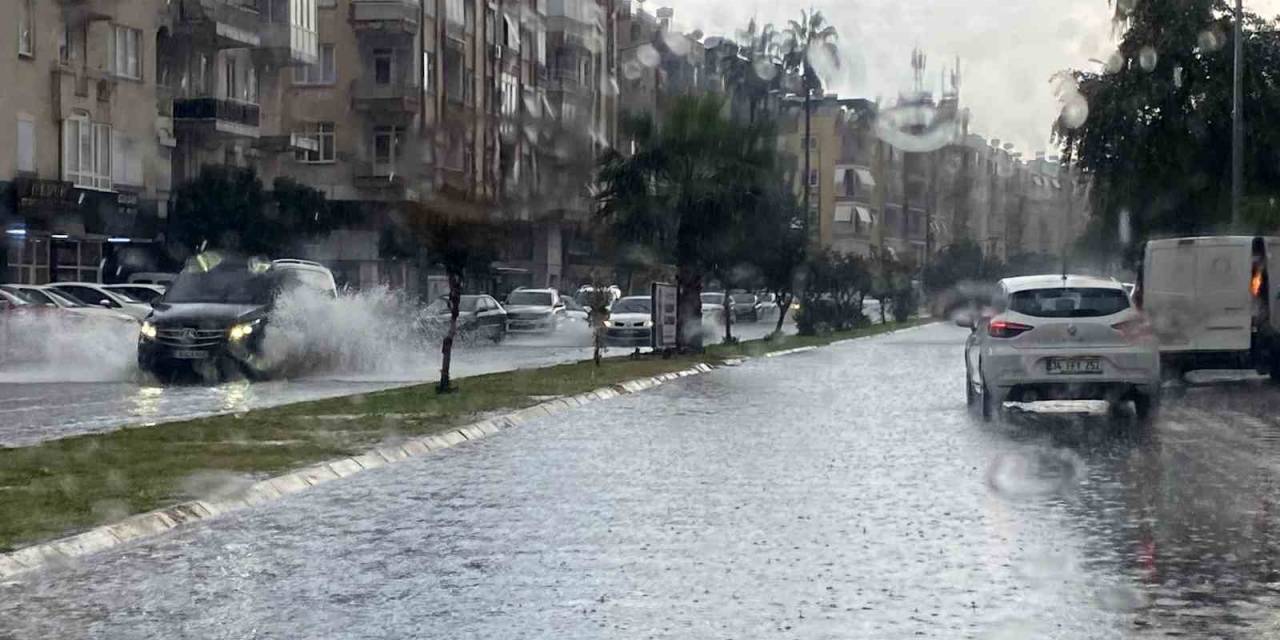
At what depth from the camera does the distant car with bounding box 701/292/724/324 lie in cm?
6819

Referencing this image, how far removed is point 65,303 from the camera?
130 feet

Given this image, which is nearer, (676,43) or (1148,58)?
(1148,58)

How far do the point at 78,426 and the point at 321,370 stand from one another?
12.6 metres

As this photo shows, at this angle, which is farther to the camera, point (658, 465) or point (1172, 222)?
point (1172, 222)

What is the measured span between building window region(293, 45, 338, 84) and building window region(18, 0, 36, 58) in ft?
75.7

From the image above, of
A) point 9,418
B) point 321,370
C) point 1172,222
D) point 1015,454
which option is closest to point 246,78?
point 1172,222

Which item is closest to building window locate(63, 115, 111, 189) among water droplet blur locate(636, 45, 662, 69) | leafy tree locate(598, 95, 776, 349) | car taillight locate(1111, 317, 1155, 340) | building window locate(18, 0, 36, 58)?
building window locate(18, 0, 36, 58)

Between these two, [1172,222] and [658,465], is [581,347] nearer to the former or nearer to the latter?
[1172,222]

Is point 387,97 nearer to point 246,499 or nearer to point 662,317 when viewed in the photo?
point 662,317

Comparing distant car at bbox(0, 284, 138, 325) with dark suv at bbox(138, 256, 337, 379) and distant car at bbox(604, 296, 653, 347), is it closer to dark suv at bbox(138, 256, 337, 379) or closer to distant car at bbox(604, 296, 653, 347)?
dark suv at bbox(138, 256, 337, 379)

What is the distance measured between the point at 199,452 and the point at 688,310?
27.7m

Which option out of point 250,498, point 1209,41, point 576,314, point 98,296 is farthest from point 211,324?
point 1209,41

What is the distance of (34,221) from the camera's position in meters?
52.2

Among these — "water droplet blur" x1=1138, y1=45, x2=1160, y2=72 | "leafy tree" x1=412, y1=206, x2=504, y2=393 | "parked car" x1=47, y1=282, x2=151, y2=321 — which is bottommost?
"parked car" x1=47, y1=282, x2=151, y2=321
